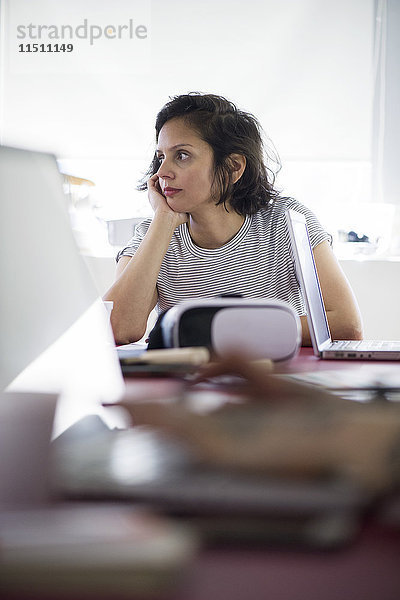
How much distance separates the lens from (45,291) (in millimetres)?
164

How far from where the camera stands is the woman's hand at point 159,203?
4.23ft

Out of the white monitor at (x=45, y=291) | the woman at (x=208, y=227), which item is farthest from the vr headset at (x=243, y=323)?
the woman at (x=208, y=227)

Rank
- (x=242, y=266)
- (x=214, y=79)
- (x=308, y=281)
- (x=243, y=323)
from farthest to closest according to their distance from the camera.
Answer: (x=214, y=79) < (x=242, y=266) < (x=308, y=281) < (x=243, y=323)

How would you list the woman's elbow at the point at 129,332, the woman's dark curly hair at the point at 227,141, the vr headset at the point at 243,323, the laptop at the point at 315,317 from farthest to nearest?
the woman's dark curly hair at the point at 227,141
the woman's elbow at the point at 129,332
the laptop at the point at 315,317
the vr headset at the point at 243,323

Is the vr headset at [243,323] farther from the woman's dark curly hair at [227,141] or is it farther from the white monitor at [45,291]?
the woman's dark curly hair at [227,141]

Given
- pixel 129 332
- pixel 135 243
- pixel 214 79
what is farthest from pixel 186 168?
pixel 214 79

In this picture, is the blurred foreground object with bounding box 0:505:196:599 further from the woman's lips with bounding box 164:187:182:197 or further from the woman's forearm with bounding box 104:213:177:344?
the woman's lips with bounding box 164:187:182:197

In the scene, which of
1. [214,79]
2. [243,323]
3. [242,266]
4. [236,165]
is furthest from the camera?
[214,79]

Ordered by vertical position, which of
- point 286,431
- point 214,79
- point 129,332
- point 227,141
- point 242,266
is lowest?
point 129,332

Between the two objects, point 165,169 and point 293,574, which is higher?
point 165,169

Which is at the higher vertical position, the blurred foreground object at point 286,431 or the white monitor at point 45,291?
the white monitor at point 45,291

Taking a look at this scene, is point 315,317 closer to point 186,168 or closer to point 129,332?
point 129,332

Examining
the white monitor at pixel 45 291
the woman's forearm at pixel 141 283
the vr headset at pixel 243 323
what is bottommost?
the woman's forearm at pixel 141 283

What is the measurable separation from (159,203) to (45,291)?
116 cm
